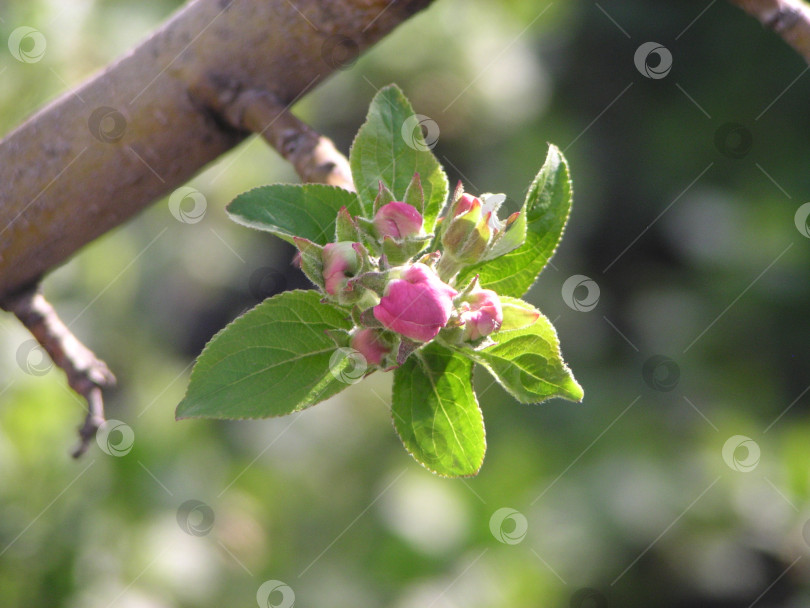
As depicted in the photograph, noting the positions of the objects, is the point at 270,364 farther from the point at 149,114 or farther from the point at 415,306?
the point at 149,114

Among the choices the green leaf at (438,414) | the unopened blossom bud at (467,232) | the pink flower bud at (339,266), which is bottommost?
the green leaf at (438,414)

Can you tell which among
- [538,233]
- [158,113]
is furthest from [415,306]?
[158,113]

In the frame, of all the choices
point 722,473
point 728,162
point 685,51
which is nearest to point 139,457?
point 722,473

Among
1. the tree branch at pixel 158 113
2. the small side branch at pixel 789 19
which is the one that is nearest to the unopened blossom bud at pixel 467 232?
the tree branch at pixel 158 113

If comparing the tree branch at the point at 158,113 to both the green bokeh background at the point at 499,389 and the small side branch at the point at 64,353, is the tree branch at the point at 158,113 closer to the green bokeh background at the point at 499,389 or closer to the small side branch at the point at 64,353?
the small side branch at the point at 64,353

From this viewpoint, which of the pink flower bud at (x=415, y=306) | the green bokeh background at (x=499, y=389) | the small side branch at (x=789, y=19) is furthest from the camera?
the green bokeh background at (x=499, y=389)

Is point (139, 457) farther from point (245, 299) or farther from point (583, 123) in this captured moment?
point (583, 123)

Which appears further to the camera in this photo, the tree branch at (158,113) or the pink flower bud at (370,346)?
the tree branch at (158,113)
